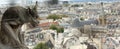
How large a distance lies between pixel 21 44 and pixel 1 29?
160 millimetres

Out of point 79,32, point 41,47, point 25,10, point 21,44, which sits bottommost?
point 79,32

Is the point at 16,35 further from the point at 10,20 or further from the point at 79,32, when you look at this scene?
the point at 79,32

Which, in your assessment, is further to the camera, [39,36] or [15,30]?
[39,36]

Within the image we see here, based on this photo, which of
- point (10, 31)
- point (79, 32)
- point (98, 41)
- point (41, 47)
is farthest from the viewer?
point (79, 32)

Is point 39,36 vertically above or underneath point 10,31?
underneath

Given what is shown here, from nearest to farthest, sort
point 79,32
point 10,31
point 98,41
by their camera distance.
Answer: point 10,31 < point 98,41 < point 79,32

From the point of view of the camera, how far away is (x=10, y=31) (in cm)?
279

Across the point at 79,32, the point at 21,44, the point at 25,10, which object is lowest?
the point at 79,32

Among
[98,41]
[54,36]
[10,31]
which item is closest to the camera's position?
[10,31]

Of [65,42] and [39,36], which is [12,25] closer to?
[65,42]

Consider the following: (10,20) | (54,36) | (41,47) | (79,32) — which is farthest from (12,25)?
(79,32)

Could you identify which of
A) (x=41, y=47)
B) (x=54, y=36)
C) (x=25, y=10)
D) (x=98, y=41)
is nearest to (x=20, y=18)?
(x=25, y=10)

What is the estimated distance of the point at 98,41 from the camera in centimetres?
1513

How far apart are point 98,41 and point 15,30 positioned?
12407 millimetres
